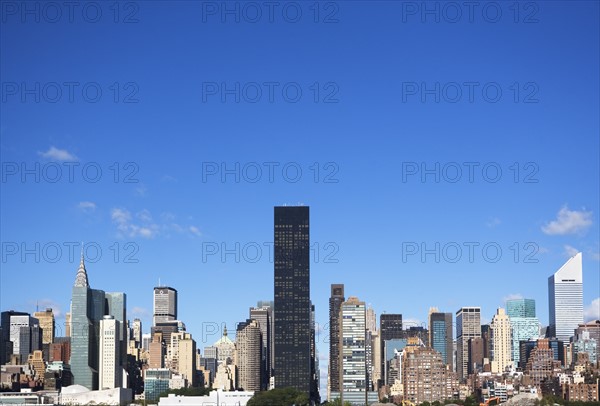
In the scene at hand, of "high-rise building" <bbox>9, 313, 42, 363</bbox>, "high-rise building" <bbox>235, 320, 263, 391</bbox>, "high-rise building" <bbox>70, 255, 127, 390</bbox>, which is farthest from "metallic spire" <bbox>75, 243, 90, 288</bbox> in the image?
"high-rise building" <bbox>235, 320, 263, 391</bbox>

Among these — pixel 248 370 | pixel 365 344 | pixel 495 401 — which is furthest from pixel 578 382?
pixel 248 370

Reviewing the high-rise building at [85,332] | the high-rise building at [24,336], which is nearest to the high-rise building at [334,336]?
the high-rise building at [85,332]

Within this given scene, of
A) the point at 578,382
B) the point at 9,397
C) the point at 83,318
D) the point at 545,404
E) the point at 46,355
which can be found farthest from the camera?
the point at 46,355

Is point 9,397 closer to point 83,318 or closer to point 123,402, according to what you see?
point 123,402

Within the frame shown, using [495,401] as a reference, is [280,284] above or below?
above

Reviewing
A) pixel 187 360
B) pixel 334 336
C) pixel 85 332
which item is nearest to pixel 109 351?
pixel 85 332

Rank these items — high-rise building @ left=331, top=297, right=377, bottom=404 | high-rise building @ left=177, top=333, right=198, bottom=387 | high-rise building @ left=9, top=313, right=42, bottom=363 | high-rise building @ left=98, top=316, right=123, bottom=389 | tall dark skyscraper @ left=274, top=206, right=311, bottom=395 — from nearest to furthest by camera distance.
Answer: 1. high-rise building @ left=331, top=297, right=377, bottom=404
2. tall dark skyscraper @ left=274, top=206, right=311, bottom=395
3. high-rise building @ left=98, top=316, right=123, bottom=389
4. high-rise building @ left=9, top=313, right=42, bottom=363
5. high-rise building @ left=177, top=333, right=198, bottom=387

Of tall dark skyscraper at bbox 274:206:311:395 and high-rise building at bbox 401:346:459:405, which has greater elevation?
tall dark skyscraper at bbox 274:206:311:395

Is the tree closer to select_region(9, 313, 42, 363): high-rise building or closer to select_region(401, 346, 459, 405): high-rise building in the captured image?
select_region(401, 346, 459, 405): high-rise building
